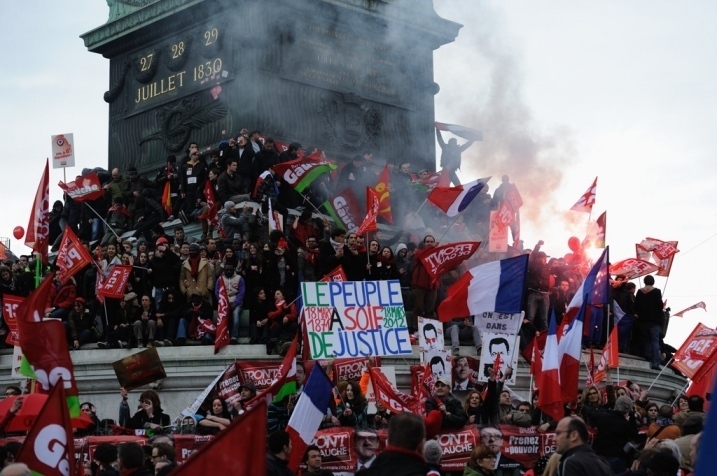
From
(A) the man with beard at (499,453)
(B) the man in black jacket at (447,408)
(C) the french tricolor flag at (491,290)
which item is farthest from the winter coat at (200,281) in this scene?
(A) the man with beard at (499,453)

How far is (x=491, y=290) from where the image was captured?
19.0 metres

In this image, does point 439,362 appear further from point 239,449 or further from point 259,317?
point 239,449

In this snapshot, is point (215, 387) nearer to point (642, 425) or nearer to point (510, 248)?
point (642, 425)

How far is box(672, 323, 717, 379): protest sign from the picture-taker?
66.5 feet

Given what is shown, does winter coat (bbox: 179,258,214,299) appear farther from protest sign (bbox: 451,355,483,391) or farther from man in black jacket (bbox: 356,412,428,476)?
man in black jacket (bbox: 356,412,428,476)

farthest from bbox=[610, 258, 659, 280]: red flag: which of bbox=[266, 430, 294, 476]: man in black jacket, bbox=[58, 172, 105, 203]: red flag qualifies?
bbox=[266, 430, 294, 476]: man in black jacket

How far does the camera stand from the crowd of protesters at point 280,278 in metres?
16.9

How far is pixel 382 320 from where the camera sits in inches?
739

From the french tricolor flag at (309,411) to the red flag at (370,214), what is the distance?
914 centimetres

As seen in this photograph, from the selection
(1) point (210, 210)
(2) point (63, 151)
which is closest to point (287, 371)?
(1) point (210, 210)

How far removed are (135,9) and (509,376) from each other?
12892 millimetres

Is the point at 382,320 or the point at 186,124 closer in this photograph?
the point at 382,320

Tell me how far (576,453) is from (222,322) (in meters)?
11.7

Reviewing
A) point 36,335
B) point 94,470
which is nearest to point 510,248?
point 94,470
